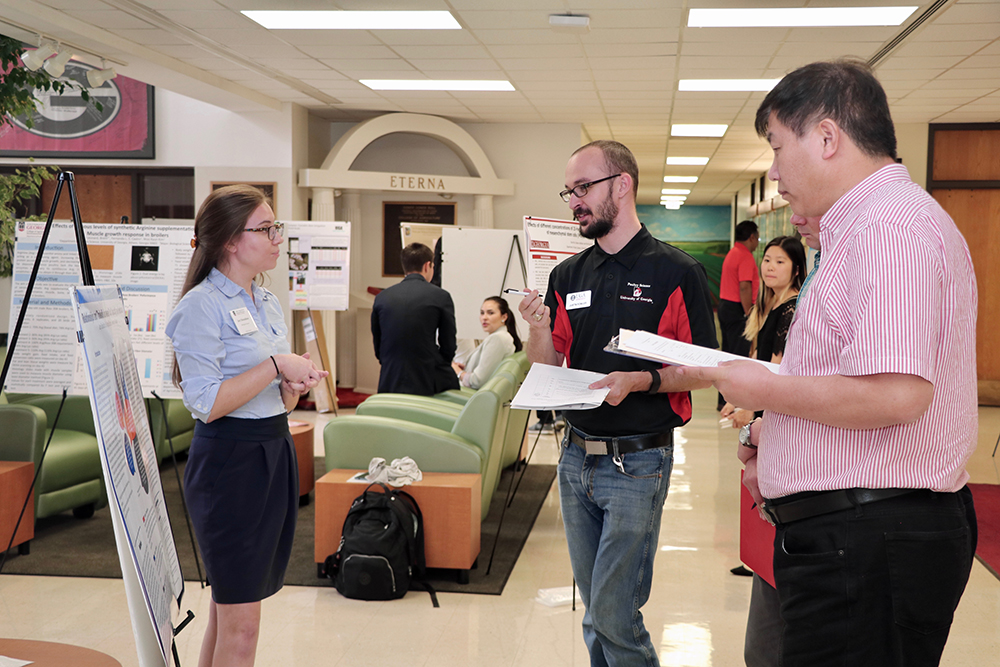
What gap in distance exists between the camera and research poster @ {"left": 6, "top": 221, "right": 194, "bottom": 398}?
4.15m

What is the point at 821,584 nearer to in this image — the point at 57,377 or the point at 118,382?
the point at 118,382

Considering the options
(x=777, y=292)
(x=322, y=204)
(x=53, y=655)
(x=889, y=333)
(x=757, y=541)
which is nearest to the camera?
(x=889, y=333)

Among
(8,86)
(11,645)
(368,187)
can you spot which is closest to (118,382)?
(11,645)

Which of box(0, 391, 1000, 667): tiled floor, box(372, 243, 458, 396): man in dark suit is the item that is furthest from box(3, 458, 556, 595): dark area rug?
box(372, 243, 458, 396): man in dark suit

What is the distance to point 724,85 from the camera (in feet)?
24.3

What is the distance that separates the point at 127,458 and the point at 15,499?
2.97 meters

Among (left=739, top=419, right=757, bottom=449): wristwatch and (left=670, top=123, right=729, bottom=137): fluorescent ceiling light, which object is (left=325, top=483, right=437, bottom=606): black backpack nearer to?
(left=739, top=419, right=757, bottom=449): wristwatch

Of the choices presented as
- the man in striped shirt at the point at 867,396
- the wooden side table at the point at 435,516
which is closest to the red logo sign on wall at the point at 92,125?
the wooden side table at the point at 435,516

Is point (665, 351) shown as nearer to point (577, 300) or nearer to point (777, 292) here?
point (577, 300)

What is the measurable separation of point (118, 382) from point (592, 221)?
1275mm

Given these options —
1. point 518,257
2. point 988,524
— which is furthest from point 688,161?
point 988,524

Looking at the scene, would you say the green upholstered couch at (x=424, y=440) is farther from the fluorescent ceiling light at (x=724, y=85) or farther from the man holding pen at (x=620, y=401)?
the fluorescent ceiling light at (x=724, y=85)

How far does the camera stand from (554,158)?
9.75 m

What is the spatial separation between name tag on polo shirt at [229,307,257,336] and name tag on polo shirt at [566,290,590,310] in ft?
2.90
